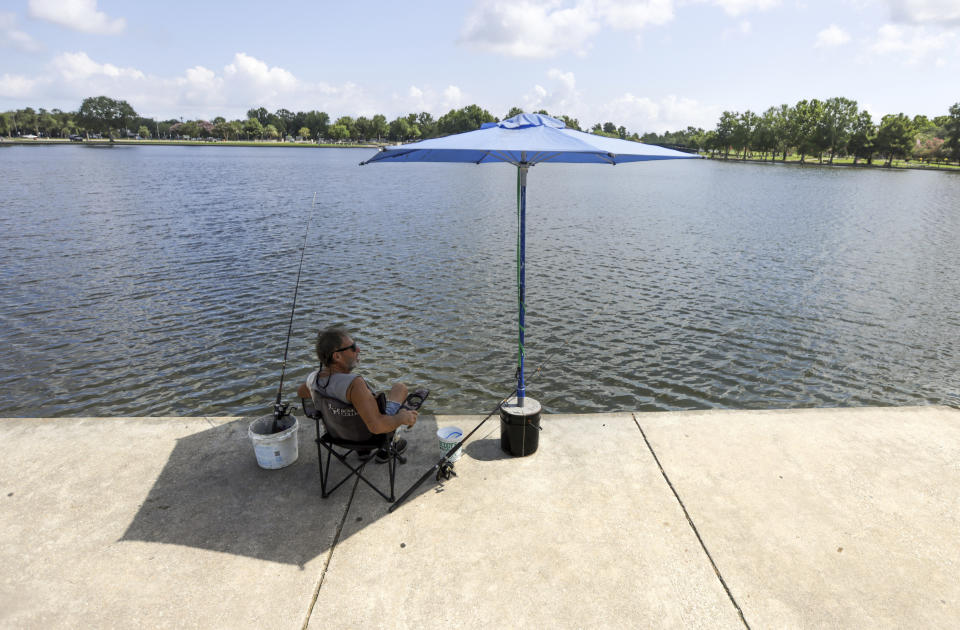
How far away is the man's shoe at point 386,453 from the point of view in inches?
190

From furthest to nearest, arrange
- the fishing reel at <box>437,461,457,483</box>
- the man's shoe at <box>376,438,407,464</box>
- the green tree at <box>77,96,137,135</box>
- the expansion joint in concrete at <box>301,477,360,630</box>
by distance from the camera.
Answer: the green tree at <box>77,96,137,135</box>, the fishing reel at <box>437,461,457,483</box>, the man's shoe at <box>376,438,407,464</box>, the expansion joint in concrete at <box>301,477,360,630</box>

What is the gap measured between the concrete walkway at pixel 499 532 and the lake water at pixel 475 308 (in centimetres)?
319

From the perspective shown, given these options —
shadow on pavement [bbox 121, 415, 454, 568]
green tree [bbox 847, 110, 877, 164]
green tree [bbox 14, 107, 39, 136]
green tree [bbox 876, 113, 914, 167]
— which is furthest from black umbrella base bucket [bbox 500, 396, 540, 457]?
green tree [bbox 14, 107, 39, 136]

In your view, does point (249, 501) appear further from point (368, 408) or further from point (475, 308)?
point (475, 308)

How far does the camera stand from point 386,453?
5082 millimetres

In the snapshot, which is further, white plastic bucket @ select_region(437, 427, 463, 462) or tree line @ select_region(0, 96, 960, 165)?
A: tree line @ select_region(0, 96, 960, 165)

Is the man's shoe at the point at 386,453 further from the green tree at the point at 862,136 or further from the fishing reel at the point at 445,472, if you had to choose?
the green tree at the point at 862,136

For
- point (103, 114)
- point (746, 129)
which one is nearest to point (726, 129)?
point (746, 129)

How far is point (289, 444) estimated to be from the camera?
201 inches

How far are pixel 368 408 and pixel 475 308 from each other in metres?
9.26

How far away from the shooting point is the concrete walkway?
11.7ft

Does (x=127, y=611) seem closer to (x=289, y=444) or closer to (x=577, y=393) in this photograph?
(x=289, y=444)

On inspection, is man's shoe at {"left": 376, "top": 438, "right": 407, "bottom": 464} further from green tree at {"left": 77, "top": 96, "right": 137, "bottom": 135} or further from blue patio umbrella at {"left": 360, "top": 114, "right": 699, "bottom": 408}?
green tree at {"left": 77, "top": 96, "right": 137, "bottom": 135}

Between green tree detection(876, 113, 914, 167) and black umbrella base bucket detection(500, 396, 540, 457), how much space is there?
5069 inches
